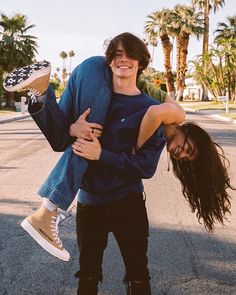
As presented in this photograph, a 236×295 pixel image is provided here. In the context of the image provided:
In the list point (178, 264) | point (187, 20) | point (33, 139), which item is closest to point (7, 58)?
point (187, 20)

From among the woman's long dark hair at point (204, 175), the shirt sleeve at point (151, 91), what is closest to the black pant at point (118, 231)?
the woman's long dark hair at point (204, 175)

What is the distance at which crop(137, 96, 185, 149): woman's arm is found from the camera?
2189mm

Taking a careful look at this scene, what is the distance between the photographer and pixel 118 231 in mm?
2467

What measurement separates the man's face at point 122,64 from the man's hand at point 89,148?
326 mm

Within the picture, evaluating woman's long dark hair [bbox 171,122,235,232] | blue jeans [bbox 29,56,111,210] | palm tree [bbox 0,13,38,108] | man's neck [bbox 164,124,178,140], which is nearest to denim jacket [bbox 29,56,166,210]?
blue jeans [bbox 29,56,111,210]

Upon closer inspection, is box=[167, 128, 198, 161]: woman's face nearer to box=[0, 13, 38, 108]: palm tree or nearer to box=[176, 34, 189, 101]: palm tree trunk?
box=[0, 13, 38, 108]: palm tree

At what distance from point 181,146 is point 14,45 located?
4301 centimetres

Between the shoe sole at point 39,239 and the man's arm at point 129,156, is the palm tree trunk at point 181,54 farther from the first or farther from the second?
the shoe sole at point 39,239

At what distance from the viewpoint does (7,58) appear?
42.9 meters

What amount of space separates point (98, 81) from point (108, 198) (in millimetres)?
594

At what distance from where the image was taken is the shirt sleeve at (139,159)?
2.24m

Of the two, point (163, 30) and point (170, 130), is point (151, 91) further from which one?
point (163, 30)

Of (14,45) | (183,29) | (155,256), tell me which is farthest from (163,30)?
(155,256)

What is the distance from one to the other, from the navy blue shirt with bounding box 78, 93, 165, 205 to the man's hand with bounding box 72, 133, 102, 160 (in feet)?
0.10
